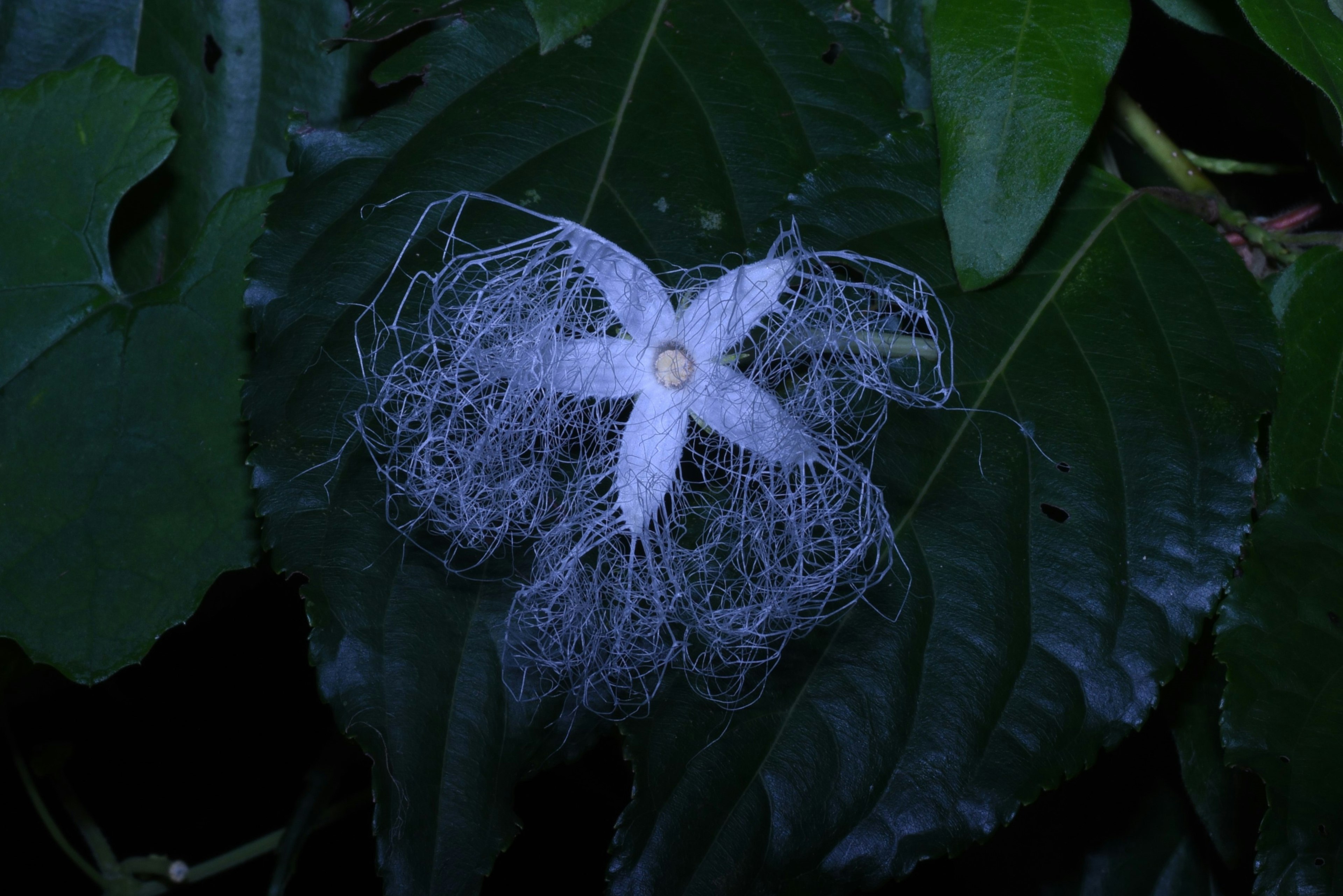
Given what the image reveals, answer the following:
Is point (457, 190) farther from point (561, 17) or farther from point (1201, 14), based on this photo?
point (1201, 14)

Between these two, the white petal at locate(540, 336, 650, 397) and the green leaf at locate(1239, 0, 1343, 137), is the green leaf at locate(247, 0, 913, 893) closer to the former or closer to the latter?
the white petal at locate(540, 336, 650, 397)

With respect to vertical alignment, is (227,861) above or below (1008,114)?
below

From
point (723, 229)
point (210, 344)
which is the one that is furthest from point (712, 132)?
point (210, 344)

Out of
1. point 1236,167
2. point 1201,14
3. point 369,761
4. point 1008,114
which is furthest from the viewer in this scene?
point 369,761

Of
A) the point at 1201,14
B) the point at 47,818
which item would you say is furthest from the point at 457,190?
the point at 47,818

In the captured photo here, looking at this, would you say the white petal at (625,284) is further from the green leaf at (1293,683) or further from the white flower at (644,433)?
the green leaf at (1293,683)

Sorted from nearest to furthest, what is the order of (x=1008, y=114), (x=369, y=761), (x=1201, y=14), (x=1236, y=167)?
(x=1008, y=114), (x=1201, y=14), (x=1236, y=167), (x=369, y=761)
